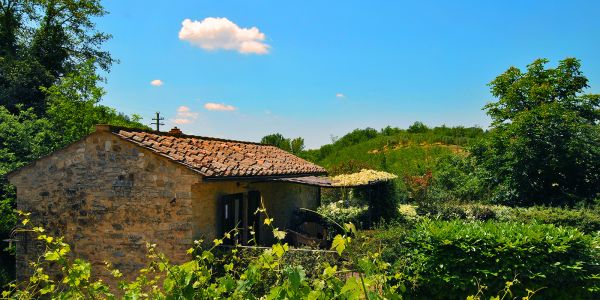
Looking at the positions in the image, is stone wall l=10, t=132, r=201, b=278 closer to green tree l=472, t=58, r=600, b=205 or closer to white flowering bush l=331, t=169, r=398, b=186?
white flowering bush l=331, t=169, r=398, b=186

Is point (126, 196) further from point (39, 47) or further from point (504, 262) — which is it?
point (39, 47)

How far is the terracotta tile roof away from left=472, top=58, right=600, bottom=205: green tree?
8997 millimetres

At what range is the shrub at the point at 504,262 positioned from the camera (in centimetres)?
750

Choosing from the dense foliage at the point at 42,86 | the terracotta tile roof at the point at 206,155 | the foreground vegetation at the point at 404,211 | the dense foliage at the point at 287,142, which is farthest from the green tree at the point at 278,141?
the terracotta tile roof at the point at 206,155

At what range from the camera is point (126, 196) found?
361 inches

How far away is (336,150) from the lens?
37438 mm

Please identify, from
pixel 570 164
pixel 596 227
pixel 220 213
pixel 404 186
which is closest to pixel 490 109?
pixel 570 164

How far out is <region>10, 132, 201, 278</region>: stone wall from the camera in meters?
8.85

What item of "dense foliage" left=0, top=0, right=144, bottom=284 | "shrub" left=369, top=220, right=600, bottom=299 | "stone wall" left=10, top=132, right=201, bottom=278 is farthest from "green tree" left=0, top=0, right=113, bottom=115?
"shrub" left=369, top=220, right=600, bottom=299

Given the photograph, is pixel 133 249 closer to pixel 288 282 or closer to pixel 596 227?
pixel 288 282

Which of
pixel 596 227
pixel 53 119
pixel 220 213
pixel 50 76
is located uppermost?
pixel 50 76

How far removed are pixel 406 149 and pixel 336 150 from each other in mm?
7292

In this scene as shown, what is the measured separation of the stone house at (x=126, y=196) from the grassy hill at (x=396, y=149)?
14.2 meters

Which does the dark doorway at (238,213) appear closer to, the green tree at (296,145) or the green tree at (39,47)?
the green tree at (39,47)
